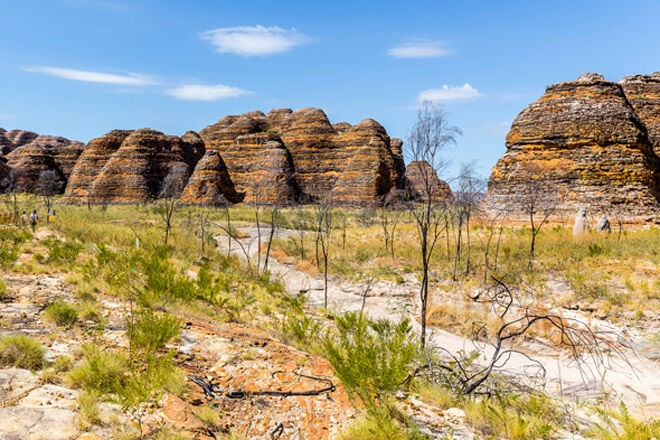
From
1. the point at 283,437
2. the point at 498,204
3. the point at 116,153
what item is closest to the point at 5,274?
the point at 283,437

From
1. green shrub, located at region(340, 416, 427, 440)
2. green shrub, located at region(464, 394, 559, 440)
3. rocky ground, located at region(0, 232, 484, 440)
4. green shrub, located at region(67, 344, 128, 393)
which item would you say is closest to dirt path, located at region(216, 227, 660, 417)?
green shrub, located at region(464, 394, 559, 440)

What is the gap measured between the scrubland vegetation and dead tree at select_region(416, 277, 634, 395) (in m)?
0.18

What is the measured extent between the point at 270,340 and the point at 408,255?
473 inches

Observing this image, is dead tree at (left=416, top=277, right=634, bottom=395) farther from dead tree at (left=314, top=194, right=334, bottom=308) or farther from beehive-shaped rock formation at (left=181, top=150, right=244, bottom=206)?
beehive-shaped rock formation at (left=181, top=150, right=244, bottom=206)

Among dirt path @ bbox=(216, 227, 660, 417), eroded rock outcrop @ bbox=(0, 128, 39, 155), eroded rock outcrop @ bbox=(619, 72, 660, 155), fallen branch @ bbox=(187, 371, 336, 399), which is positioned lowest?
dirt path @ bbox=(216, 227, 660, 417)

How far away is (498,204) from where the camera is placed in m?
24.9

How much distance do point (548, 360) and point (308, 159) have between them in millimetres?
56717

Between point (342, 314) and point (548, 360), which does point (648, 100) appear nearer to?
point (548, 360)

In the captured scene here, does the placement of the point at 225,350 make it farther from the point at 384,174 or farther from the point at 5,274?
the point at 384,174

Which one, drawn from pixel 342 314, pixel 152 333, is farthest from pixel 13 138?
pixel 152 333

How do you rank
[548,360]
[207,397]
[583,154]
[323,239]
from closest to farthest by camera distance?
[207,397] < [548,360] < [323,239] < [583,154]

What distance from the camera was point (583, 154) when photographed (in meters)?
23.1

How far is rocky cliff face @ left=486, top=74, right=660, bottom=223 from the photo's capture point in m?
22.1

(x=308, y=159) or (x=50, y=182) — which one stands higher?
(x=308, y=159)
